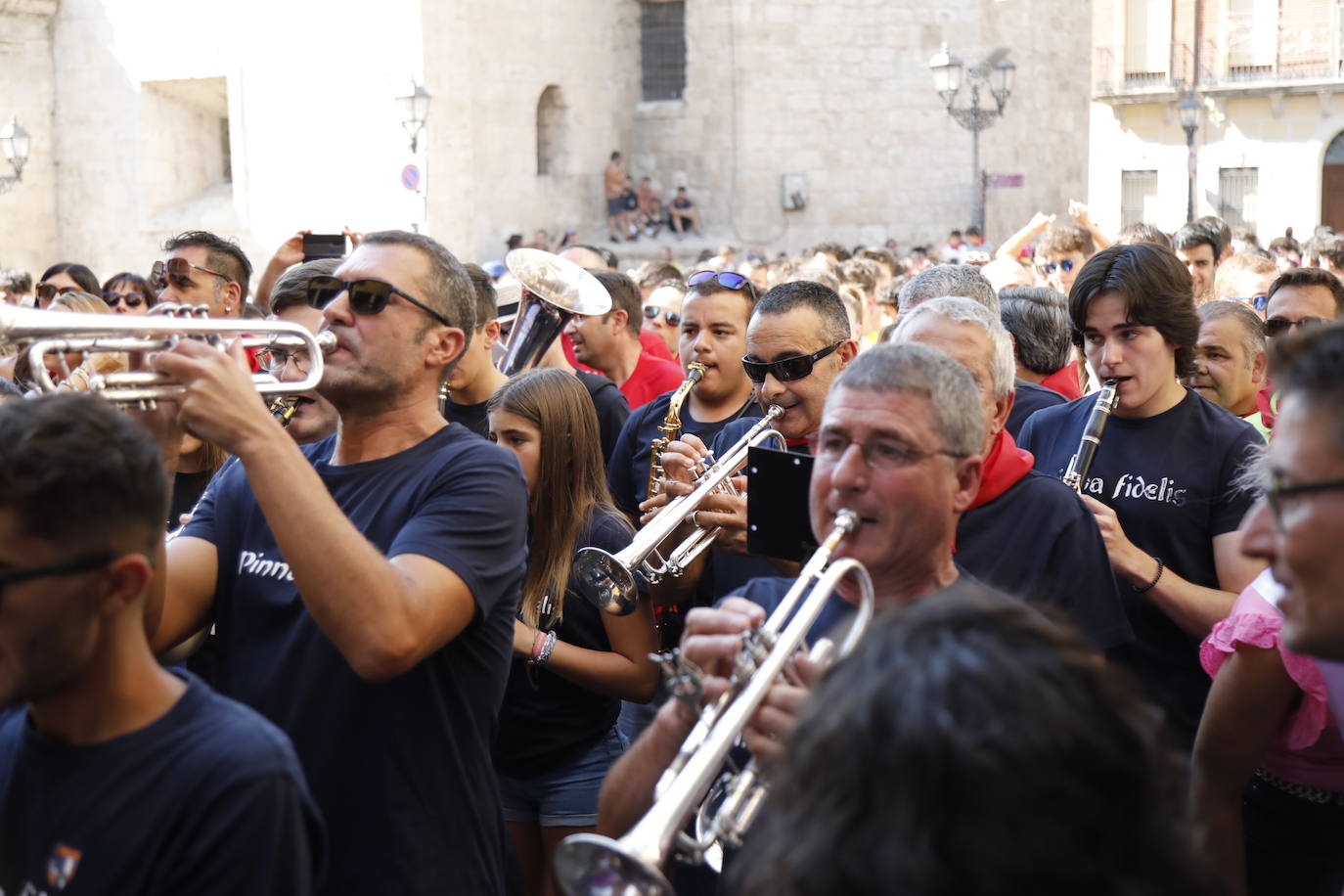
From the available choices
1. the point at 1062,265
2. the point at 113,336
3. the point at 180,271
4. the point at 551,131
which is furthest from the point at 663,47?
the point at 113,336

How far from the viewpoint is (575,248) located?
8.88 metres

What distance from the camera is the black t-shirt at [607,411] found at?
5.34 meters

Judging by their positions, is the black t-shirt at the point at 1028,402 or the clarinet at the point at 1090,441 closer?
the clarinet at the point at 1090,441

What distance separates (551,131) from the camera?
25359 mm

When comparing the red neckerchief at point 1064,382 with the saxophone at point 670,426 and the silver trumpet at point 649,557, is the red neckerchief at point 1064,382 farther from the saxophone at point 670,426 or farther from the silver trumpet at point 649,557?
the silver trumpet at point 649,557

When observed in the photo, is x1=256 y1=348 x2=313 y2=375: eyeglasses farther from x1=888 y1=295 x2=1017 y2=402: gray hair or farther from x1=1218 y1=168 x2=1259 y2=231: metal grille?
x1=1218 y1=168 x2=1259 y2=231: metal grille

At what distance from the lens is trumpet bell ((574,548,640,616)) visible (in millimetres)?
3600

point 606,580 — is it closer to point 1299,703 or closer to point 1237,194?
point 1299,703

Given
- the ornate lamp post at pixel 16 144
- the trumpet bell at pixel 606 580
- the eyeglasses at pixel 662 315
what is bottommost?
the trumpet bell at pixel 606 580

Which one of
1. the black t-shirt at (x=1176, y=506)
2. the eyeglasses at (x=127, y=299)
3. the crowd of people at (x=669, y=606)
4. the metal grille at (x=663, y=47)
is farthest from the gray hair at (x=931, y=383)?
the metal grille at (x=663, y=47)

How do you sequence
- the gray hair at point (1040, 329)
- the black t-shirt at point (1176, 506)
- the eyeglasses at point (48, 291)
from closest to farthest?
the black t-shirt at point (1176, 506) → the gray hair at point (1040, 329) → the eyeglasses at point (48, 291)

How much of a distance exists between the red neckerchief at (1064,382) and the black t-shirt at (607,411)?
5.21ft

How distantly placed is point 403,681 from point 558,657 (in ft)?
3.80

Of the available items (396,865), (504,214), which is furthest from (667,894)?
(504,214)
